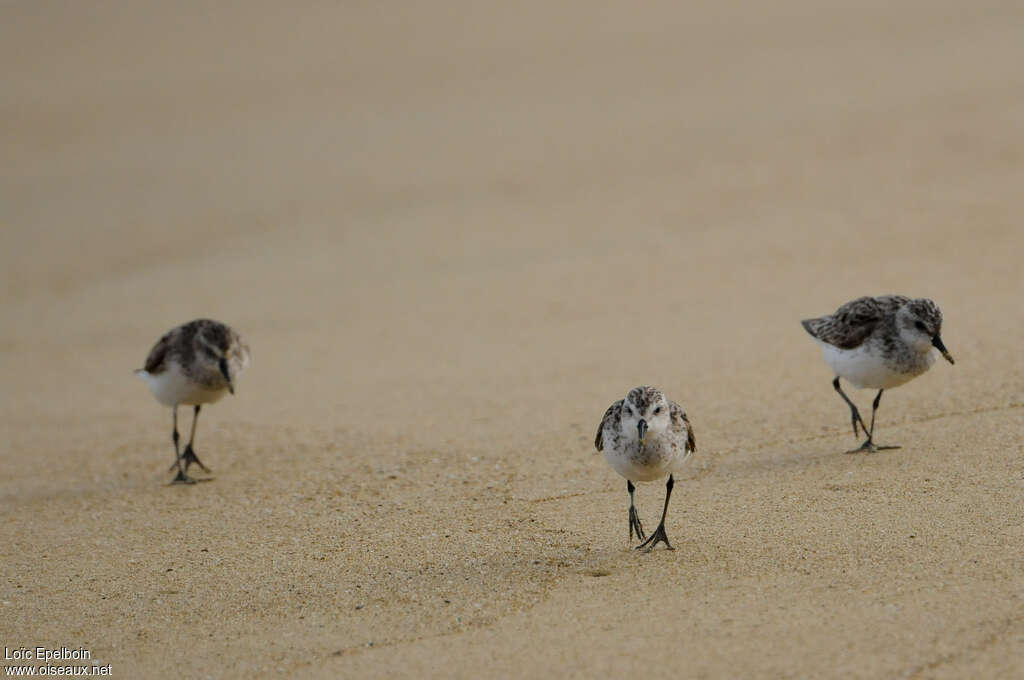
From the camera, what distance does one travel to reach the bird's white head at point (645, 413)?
7871 mm

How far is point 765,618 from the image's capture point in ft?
23.0

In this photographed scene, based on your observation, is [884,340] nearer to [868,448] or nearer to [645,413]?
[868,448]

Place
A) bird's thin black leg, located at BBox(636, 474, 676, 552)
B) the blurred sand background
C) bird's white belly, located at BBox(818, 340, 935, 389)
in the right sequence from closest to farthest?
the blurred sand background < bird's thin black leg, located at BBox(636, 474, 676, 552) < bird's white belly, located at BBox(818, 340, 935, 389)

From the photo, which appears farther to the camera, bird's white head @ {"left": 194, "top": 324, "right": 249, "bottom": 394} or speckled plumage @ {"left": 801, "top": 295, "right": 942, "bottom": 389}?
bird's white head @ {"left": 194, "top": 324, "right": 249, "bottom": 394}

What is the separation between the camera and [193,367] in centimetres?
1180

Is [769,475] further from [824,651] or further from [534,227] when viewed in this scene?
[534,227]

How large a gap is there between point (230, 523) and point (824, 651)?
514 centimetres

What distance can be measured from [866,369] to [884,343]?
0.25 meters

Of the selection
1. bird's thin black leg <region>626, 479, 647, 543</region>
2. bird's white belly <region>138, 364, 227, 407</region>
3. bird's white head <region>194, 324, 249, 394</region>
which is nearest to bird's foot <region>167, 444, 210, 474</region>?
bird's white belly <region>138, 364, 227, 407</region>

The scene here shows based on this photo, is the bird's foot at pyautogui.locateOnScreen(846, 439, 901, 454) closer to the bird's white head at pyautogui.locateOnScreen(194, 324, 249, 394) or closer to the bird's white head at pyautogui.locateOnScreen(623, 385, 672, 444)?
the bird's white head at pyautogui.locateOnScreen(623, 385, 672, 444)

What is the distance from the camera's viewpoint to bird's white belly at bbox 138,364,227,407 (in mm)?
11859

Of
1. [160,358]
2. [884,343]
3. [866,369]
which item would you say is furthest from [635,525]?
[160,358]

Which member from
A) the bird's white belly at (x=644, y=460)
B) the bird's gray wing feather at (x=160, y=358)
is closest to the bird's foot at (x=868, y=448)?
the bird's white belly at (x=644, y=460)

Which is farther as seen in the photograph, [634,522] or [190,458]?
[190,458]
